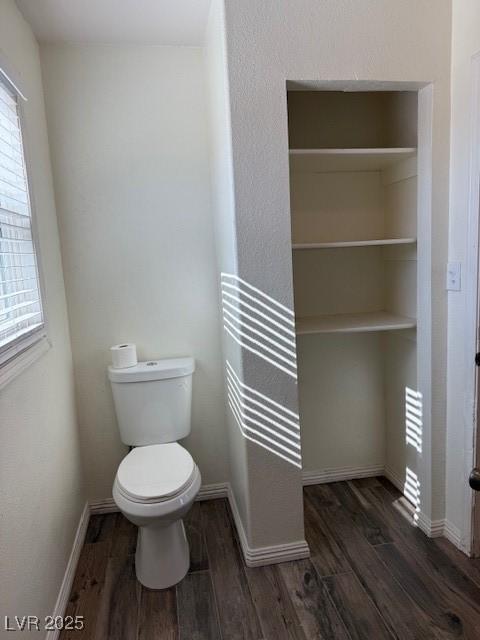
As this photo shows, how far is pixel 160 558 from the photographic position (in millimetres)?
1831

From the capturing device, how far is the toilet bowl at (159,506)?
1686 millimetres

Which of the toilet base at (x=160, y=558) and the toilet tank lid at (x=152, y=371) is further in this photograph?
the toilet tank lid at (x=152, y=371)

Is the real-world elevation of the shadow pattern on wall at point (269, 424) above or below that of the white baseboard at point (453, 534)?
above

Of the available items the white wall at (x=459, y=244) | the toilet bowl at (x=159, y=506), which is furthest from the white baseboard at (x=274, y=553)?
the white wall at (x=459, y=244)

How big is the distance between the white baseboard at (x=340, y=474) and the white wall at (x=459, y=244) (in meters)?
0.60

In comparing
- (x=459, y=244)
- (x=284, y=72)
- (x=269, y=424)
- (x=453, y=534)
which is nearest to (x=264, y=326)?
(x=269, y=424)

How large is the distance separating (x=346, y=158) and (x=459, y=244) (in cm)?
64

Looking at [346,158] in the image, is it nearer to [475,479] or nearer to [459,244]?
[459,244]

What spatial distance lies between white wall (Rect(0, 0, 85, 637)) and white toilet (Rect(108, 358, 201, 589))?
0.25 m

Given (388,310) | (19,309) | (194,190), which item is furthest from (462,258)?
(19,309)

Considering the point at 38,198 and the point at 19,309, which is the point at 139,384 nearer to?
the point at 19,309

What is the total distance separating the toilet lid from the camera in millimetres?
1703

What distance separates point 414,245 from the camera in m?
2.13

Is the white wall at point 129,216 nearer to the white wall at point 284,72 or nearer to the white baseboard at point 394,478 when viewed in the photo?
the white wall at point 284,72
